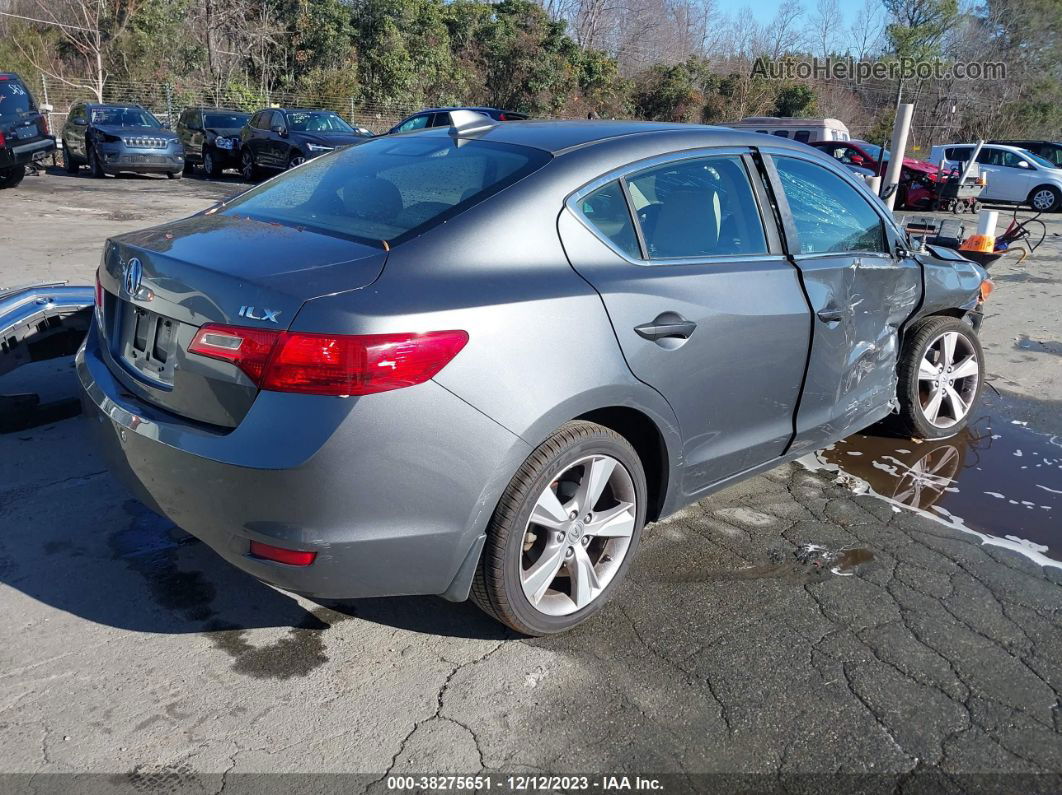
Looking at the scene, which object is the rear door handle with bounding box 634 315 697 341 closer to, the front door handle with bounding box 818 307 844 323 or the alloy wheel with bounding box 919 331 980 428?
the front door handle with bounding box 818 307 844 323

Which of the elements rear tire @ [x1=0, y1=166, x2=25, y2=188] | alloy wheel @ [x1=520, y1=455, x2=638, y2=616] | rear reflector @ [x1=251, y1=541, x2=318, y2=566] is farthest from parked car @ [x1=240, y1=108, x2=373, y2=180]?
rear reflector @ [x1=251, y1=541, x2=318, y2=566]

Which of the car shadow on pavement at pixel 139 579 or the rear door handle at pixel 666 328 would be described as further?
the car shadow on pavement at pixel 139 579

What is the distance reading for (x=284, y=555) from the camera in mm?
2488

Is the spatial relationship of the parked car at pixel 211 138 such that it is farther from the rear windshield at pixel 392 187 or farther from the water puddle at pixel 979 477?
the water puddle at pixel 979 477

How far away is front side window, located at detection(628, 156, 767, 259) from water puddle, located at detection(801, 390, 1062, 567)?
171 centimetres

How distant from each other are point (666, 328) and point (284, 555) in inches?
57.3

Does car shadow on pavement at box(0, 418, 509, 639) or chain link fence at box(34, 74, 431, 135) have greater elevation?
chain link fence at box(34, 74, 431, 135)

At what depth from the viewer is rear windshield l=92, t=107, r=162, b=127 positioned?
62.4 feet

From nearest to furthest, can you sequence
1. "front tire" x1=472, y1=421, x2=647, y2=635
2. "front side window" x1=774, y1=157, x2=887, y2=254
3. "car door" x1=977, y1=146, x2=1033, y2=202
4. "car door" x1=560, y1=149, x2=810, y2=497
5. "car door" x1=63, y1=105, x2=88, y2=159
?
"front tire" x1=472, y1=421, x2=647, y2=635 → "car door" x1=560, y1=149, x2=810, y2=497 → "front side window" x1=774, y1=157, x2=887, y2=254 → "car door" x1=63, y1=105, x2=88, y2=159 → "car door" x1=977, y1=146, x2=1033, y2=202

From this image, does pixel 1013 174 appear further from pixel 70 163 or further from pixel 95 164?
pixel 70 163

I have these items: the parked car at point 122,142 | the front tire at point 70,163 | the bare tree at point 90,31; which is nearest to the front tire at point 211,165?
the parked car at point 122,142

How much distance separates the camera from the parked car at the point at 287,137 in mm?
17625

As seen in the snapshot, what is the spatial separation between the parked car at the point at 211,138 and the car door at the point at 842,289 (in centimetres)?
1910

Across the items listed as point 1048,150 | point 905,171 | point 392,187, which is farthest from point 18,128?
point 1048,150
